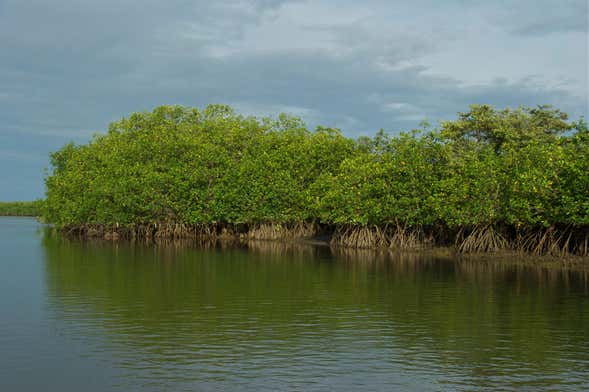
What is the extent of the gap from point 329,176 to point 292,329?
30119 millimetres

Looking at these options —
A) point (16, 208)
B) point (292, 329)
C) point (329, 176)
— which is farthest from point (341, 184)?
point (16, 208)

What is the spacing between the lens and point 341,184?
42156 millimetres

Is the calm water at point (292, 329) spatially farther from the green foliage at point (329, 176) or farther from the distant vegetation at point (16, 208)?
the distant vegetation at point (16, 208)

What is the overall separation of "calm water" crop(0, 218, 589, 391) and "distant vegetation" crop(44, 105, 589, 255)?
5.96 m

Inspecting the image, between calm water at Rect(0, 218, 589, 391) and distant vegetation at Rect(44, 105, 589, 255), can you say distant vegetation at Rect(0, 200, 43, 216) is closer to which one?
distant vegetation at Rect(44, 105, 589, 255)

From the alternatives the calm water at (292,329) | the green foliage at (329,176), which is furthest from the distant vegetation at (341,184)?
the calm water at (292,329)

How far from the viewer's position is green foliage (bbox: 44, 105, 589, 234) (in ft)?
100

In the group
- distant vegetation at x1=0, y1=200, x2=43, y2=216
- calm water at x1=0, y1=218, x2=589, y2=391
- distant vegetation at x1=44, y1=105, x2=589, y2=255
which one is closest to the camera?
calm water at x1=0, y1=218, x2=589, y2=391

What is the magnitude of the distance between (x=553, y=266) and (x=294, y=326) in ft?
56.2

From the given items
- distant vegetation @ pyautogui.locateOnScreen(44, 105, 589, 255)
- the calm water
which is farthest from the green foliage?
the calm water

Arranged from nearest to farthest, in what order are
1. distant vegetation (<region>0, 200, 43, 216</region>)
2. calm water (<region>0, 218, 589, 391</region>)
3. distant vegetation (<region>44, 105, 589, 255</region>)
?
1. calm water (<region>0, 218, 589, 391</region>)
2. distant vegetation (<region>44, 105, 589, 255</region>)
3. distant vegetation (<region>0, 200, 43, 216</region>)

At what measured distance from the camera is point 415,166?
37188 millimetres

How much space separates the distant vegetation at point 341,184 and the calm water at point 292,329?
596cm

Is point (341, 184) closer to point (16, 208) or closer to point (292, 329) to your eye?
point (292, 329)
